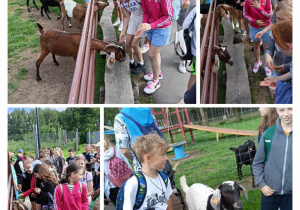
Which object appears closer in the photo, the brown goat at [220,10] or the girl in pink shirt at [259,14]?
the girl in pink shirt at [259,14]

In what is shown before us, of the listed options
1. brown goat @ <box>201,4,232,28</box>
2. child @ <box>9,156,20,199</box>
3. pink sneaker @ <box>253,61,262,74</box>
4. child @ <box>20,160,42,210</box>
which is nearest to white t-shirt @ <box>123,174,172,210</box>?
child @ <box>20,160,42,210</box>

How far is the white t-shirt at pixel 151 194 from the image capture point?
9.74ft

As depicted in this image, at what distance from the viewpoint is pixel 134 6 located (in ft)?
14.9

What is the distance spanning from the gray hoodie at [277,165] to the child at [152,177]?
743 millimetres

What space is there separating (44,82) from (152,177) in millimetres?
2879

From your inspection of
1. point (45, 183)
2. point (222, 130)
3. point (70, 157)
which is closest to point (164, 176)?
point (222, 130)

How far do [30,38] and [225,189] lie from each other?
14.3 ft

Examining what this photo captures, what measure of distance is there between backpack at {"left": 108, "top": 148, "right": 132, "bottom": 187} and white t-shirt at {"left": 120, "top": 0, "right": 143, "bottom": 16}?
6.72 ft

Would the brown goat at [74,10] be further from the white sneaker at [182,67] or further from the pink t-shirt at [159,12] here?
the pink t-shirt at [159,12]

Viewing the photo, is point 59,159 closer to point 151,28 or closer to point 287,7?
point 151,28

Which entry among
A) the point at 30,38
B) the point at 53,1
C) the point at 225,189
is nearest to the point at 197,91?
the point at 225,189

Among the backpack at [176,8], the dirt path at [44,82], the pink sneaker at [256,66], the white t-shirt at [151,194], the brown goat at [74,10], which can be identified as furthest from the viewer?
the brown goat at [74,10]

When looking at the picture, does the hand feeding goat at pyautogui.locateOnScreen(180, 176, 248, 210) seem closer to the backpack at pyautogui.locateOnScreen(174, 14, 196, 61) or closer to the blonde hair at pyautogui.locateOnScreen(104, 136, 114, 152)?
the blonde hair at pyautogui.locateOnScreen(104, 136, 114, 152)

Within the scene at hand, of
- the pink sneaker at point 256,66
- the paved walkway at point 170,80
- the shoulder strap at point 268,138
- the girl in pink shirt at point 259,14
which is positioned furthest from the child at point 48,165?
the pink sneaker at point 256,66
